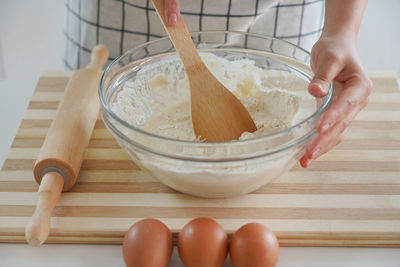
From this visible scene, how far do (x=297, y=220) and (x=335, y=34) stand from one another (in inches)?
19.8

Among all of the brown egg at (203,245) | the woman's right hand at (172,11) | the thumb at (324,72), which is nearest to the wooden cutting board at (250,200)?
the brown egg at (203,245)

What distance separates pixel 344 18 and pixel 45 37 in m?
2.26

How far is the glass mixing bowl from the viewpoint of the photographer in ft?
3.13

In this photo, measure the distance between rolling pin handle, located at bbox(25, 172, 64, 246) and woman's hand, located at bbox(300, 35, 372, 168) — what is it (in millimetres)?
577

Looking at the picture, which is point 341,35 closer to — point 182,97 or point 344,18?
point 344,18

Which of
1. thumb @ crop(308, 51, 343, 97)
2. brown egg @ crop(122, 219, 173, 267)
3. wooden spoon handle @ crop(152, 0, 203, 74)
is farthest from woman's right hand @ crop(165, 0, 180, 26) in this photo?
brown egg @ crop(122, 219, 173, 267)

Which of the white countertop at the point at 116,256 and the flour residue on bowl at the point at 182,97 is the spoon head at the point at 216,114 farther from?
the white countertop at the point at 116,256

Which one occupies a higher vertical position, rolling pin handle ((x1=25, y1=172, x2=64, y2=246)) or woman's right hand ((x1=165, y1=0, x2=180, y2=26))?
woman's right hand ((x1=165, y1=0, x2=180, y2=26))

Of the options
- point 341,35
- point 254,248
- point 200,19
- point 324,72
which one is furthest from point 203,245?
point 200,19

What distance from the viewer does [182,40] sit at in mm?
1161

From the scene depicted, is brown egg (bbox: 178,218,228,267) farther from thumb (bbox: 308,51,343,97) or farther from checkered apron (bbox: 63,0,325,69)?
checkered apron (bbox: 63,0,325,69)

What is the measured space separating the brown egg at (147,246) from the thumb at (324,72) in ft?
1.46

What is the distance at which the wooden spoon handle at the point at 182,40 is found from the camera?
1.15 meters

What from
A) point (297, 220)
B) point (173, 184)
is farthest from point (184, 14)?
point (297, 220)
